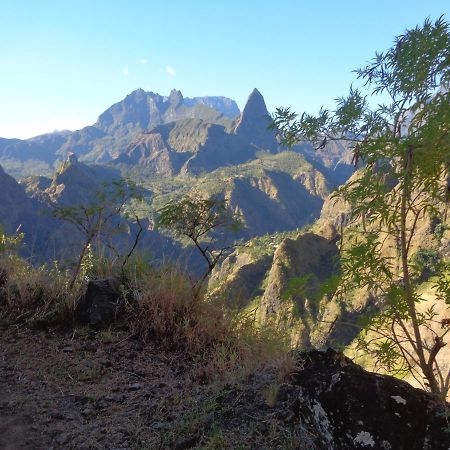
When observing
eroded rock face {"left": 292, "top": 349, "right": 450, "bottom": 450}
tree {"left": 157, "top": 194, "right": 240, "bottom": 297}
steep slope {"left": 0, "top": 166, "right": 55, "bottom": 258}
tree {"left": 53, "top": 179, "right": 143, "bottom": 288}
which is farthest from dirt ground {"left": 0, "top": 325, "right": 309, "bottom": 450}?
steep slope {"left": 0, "top": 166, "right": 55, "bottom": 258}

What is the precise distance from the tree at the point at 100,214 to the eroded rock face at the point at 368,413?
459 centimetres

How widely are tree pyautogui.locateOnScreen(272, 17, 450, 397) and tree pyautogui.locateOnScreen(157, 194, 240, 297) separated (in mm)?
3138

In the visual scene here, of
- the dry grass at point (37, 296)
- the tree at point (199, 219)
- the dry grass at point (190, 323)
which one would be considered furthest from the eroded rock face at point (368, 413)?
the dry grass at point (37, 296)

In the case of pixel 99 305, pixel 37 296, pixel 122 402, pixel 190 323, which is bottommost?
pixel 122 402

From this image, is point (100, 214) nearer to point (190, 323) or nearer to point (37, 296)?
point (37, 296)

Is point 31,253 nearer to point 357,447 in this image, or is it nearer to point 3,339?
point 3,339

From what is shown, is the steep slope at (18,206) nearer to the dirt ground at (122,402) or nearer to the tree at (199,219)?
the tree at (199,219)

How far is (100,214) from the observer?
7.72m

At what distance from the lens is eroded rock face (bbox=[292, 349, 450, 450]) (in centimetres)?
277

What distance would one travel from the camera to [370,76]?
12.9 ft

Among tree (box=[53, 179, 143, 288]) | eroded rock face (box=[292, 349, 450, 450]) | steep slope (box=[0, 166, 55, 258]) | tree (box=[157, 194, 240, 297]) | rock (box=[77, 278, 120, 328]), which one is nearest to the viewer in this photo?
eroded rock face (box=[292, 349, 450, 450])

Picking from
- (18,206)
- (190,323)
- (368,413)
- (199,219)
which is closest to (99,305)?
(190,323)

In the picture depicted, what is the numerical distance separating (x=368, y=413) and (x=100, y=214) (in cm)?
606

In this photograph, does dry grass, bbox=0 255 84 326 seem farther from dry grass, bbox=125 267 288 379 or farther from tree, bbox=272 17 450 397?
tree, bbox=272 17 450 397
